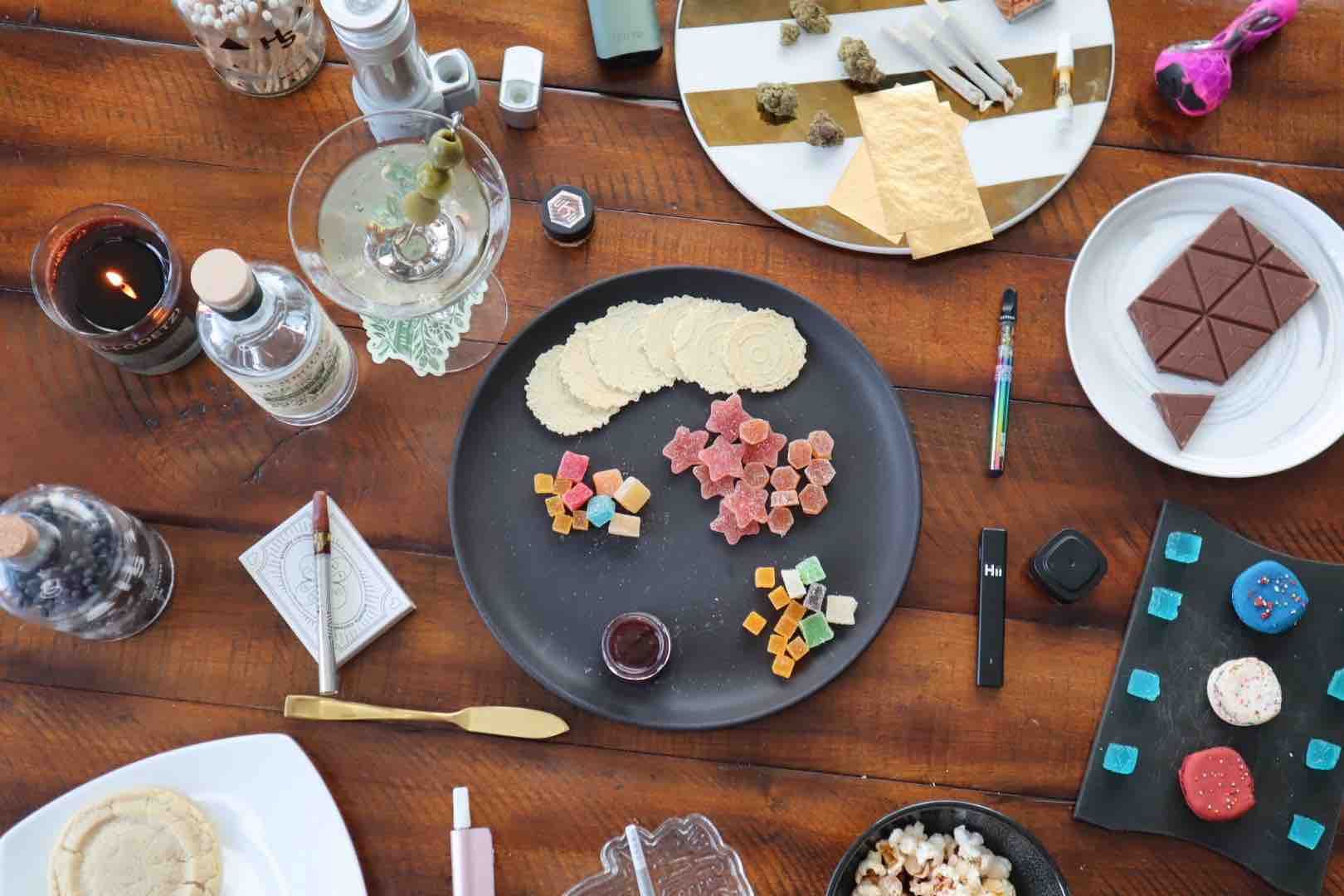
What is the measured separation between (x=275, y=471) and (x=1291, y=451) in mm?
1371

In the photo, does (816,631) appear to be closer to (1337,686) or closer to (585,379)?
(585,379)

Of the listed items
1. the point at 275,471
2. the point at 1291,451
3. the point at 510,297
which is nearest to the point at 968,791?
the point at 1291,451

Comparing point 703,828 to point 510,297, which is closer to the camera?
point 703,828

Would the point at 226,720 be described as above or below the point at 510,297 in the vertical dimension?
below

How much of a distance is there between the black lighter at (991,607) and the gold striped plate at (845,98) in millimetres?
417

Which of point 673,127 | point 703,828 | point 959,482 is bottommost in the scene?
point 703,828

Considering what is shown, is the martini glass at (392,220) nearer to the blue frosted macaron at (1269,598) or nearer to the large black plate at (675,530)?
the large black plate at (675,530)

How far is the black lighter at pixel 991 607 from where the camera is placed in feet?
4.13

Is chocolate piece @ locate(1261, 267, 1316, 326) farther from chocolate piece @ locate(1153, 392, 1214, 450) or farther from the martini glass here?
the martini glass

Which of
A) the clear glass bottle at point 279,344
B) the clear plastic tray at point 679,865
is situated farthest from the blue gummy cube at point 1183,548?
the clear glass bottle at point 279,344

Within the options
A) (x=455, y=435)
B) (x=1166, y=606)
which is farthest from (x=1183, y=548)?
(x=455, y=435)

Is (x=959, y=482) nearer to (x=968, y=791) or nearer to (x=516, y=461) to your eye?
(x=968, y=791)

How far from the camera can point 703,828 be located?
120 cm

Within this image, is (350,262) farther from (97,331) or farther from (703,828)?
(703,828)
